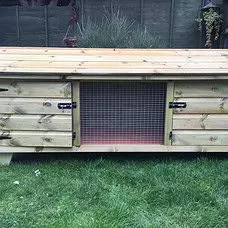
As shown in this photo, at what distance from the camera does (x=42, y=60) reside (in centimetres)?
327

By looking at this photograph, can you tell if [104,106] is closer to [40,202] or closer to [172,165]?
[172,165]

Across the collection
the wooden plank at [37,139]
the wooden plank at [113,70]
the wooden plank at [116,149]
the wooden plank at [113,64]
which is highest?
the wooden plank at [113,64]

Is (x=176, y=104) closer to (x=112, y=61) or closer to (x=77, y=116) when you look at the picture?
(x=112, y=61)

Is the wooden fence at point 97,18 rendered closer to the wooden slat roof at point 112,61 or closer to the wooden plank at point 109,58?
the wooden slat roof at point 112,61

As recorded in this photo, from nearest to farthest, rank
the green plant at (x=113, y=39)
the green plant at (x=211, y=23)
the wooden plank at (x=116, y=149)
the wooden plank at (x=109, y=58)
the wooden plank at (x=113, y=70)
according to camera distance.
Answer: the wooden plank at (x=113, y=70), the wooden plank at (x=116, y=149), the wooden plank at (x=109, y=58), the green plant at (x=113, y=39), the green plant at (x=211, y=23)

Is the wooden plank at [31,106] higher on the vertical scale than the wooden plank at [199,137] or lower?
higher

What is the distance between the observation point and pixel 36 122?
10.3 ft

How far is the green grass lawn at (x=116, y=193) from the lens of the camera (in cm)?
230

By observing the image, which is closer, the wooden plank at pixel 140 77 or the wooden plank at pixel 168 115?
the wooden plank at pixel 140 77

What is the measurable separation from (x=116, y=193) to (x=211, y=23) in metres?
4.99

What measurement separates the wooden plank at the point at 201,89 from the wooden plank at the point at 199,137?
1.07ft

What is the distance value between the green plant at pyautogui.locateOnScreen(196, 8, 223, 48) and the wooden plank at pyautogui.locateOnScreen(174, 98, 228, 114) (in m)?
3.98

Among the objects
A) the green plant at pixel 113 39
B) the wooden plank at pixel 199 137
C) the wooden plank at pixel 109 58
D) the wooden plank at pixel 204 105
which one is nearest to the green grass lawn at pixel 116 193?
the wooden plank at pixel 199 137

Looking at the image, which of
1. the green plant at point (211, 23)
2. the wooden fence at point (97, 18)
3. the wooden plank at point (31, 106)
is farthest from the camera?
the wooden fence at point (97, 18)
